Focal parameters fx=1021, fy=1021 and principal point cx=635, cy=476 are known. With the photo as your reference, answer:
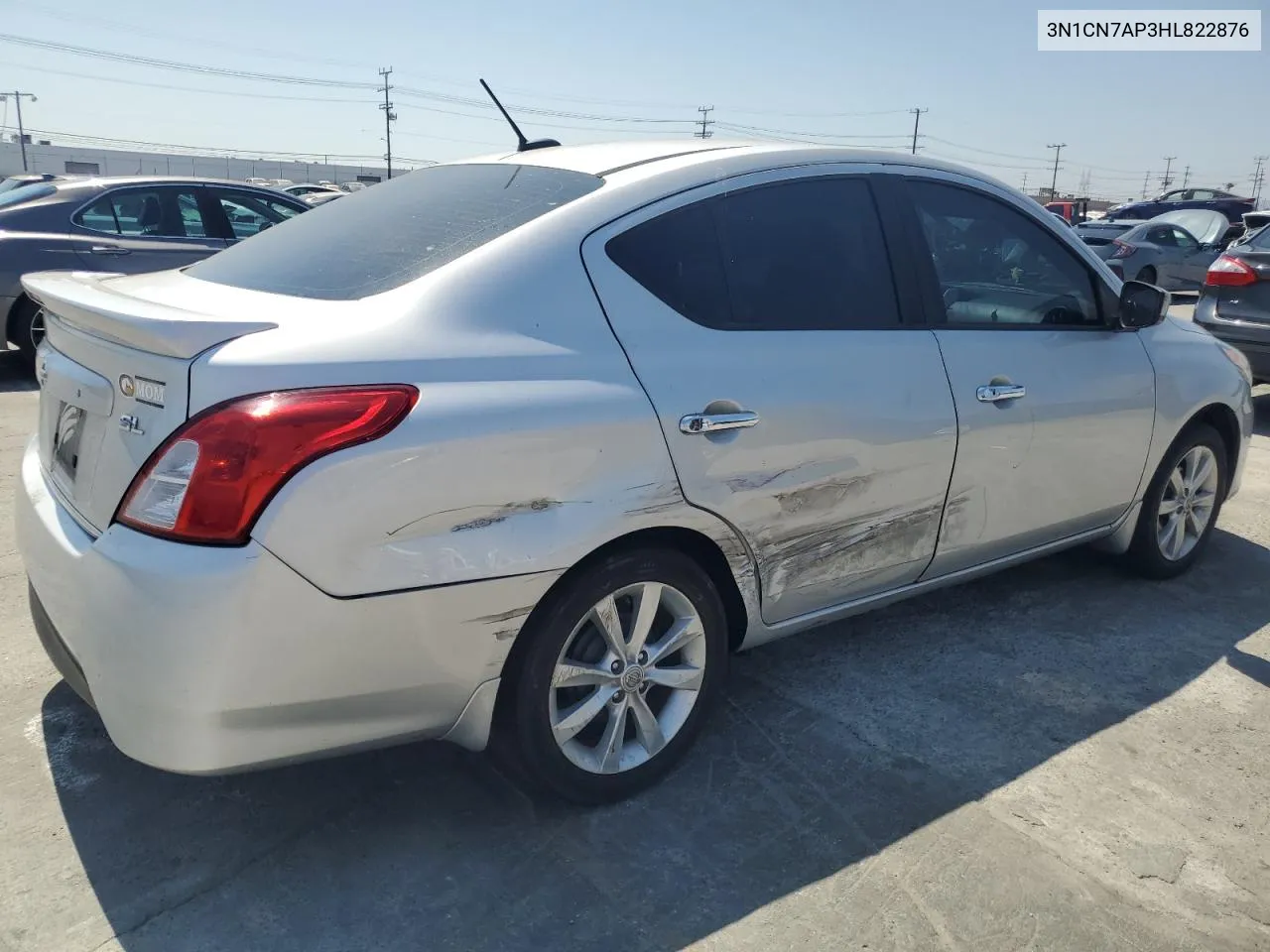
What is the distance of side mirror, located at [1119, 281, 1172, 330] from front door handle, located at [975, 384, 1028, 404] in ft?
2.37

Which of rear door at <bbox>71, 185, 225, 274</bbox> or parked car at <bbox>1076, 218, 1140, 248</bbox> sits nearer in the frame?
rear door at <bbox>71, 185, 225, 274</bbox>

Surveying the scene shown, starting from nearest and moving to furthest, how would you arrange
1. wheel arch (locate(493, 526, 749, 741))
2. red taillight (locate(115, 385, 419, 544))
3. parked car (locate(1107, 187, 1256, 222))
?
red taillight (locate(115, 385, 419, 544)) < wheel arch (locate(493, 526, 749, 741)) < parked car (locate(1107, 187, 1256, 222))

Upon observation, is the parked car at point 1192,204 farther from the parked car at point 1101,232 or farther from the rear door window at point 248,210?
the rear door window at point 248,210

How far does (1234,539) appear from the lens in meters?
4.96

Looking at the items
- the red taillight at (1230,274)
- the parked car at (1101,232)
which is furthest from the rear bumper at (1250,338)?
the parked car at (1101,232)

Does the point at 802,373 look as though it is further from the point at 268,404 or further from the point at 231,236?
the point at 231,236

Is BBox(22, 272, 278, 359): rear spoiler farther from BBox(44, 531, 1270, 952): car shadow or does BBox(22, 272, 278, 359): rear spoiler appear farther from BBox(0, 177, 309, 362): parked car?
BBox(0, 177, 309, 362): parked car

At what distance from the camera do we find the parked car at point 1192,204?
30031 millimetres

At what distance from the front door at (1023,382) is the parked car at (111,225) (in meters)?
6.38

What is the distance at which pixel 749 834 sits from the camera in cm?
257

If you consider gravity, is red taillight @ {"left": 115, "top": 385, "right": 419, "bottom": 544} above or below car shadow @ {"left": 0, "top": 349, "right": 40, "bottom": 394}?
above

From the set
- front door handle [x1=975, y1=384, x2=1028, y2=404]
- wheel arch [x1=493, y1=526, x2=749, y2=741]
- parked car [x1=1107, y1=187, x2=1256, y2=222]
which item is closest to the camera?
wheel arch [x1=493, y1=526, x2=749, y2=741]

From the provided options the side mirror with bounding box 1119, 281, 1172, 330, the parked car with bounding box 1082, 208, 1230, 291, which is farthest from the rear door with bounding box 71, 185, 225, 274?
the parked car with bounding box 1082, 208, 1230, 291

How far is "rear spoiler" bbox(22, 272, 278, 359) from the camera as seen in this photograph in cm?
208
